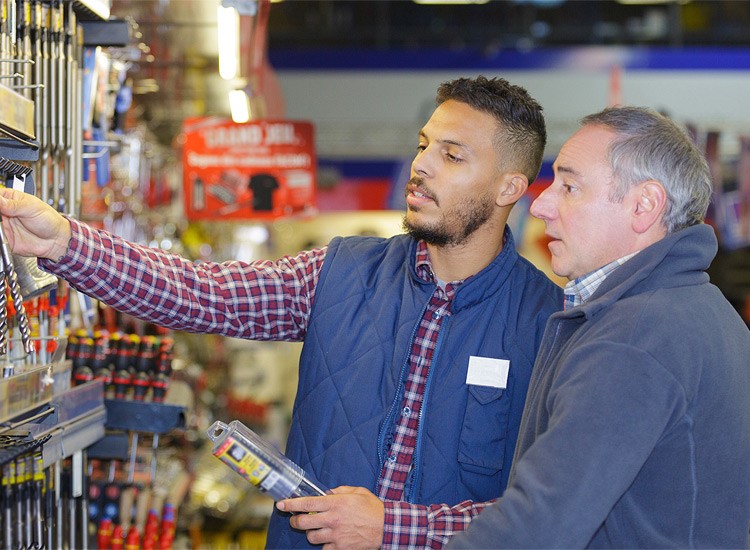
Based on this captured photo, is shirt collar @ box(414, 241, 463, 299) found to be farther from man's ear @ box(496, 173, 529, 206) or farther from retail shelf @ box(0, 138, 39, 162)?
retail shelf @ box(0, 138, 39, 162)

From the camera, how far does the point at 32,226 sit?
2055mm

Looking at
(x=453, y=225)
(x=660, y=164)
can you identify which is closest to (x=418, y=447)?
(x=453, y=225)

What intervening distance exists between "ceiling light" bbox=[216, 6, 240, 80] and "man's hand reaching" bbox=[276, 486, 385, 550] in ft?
7.90

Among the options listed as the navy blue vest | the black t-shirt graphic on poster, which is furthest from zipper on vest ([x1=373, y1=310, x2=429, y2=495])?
the black t-shirt graphic on poster

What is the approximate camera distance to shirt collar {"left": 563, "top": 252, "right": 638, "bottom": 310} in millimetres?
2016

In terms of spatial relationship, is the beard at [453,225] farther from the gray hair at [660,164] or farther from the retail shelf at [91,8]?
the retail shelf at [91,8]

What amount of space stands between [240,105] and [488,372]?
3.83m

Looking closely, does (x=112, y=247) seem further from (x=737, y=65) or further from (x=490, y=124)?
(x=737, y=65)

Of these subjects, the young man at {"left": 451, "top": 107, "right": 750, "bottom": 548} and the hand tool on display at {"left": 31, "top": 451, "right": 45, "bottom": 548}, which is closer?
the young man at {"left": 451, "top": 107, "right": 750, "bottom": 548}

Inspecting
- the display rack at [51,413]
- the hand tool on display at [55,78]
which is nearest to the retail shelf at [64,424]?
the display rack at [51,413]

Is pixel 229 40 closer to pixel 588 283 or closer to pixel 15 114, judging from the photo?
pixel 15 114

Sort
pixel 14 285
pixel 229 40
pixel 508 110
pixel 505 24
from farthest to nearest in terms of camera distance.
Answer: pixel 505 24 < pixel 229 40 < pixel 508 110 < pixel 14 285

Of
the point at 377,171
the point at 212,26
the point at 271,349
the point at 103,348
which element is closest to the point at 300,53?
the point at 377,171

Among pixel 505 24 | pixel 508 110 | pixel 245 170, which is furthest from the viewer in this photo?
pixel 505 24
